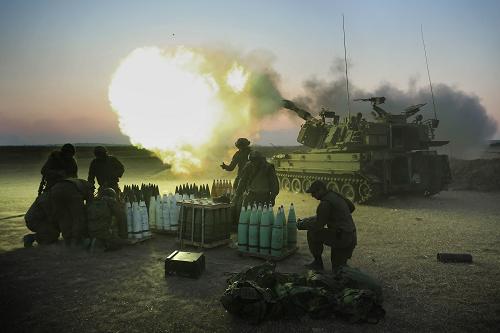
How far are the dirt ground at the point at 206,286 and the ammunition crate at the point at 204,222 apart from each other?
0.37 m

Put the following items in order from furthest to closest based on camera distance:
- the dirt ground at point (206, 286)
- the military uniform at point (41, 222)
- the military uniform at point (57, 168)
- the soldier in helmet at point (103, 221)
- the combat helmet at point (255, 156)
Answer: the military uniform at point (57, 168) < the combat helmet at point (255, 156) < the military uniform at point (41, 222) < the soldier in helmet at point (103, 221) < the dirt ground at point (206, 286)

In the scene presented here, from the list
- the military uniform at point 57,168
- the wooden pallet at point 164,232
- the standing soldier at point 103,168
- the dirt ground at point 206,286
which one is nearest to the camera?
the dirt ground at point 206,286

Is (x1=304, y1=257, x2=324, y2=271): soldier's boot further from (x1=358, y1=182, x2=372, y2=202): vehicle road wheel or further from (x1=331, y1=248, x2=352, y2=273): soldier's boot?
(x1=358, y1=182, x2=372, y2=202): vehicle road wheel

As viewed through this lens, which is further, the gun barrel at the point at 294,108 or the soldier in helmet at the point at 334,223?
the gun barrel at the point at 294,108

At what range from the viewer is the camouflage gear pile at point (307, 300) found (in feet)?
16.7

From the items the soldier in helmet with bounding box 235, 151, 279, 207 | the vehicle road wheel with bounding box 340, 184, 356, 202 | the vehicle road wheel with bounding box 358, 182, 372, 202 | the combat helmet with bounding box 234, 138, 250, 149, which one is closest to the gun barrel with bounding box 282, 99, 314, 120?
the vehicle road wheel with bounding box 340, 184, 356, 202

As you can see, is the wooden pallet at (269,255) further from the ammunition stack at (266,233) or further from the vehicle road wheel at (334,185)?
the vehicle road wheel at (334,185)

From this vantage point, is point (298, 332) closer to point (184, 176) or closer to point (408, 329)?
point (408, 329)

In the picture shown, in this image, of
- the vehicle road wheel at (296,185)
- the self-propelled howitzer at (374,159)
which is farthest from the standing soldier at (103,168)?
the vehicle road wheel at (296,185)

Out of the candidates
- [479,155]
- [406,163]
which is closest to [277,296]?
[406,163]

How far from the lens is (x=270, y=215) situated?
797 centimetres

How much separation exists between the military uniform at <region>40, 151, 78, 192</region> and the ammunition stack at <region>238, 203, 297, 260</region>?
4.83m

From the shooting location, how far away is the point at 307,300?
533cm

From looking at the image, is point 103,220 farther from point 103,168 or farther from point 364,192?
point 364,192
